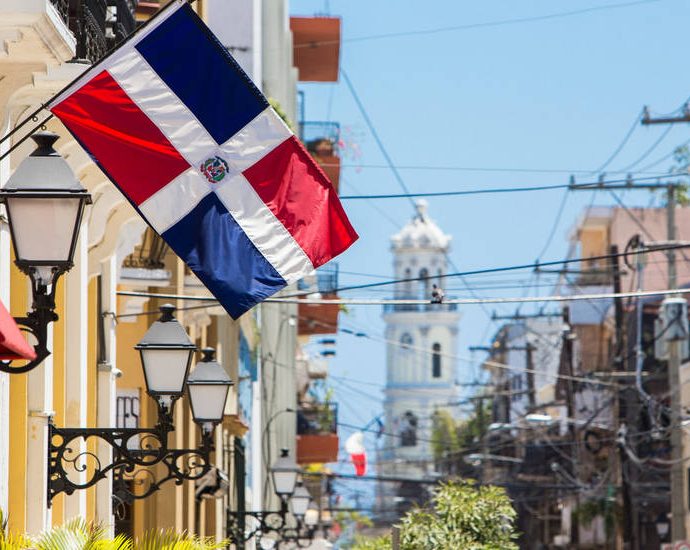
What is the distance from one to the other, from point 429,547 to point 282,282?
1216 centimetres

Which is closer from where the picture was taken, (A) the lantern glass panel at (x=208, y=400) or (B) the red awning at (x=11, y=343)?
(B) the red awning at (x=11, y=343)

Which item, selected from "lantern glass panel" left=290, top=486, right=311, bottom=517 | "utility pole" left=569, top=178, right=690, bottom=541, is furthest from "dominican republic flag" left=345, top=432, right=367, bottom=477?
"lantern glass panel" left=290, top=486, right=311, bottom=517

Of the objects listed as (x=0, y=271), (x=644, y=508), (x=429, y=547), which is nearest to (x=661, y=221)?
(x=644, y=508)

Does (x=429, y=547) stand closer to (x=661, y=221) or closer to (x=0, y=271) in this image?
(x=0, y=271)

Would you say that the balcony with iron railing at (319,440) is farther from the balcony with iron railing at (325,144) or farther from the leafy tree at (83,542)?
the leafy tree at (83,542)

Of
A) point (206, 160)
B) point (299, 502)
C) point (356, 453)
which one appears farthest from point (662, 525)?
point (206, 160)

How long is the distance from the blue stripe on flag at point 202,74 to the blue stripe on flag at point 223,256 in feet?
1.40

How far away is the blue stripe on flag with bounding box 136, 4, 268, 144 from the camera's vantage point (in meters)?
9.73

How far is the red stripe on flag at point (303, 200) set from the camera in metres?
10.2

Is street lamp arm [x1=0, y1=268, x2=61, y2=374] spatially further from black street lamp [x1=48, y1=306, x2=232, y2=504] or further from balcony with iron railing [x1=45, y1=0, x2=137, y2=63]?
black street lamp [x1=48, y1=306, x2=232, y2=504]

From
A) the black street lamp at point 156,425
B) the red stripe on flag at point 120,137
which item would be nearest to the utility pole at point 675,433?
the black street lamp at point 156,425

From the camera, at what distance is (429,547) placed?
21.8m

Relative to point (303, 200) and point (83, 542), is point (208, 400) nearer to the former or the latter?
point (303, 200)

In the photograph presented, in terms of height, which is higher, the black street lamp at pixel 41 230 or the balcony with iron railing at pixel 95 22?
the balcony with iron railing at pixel 95 22
